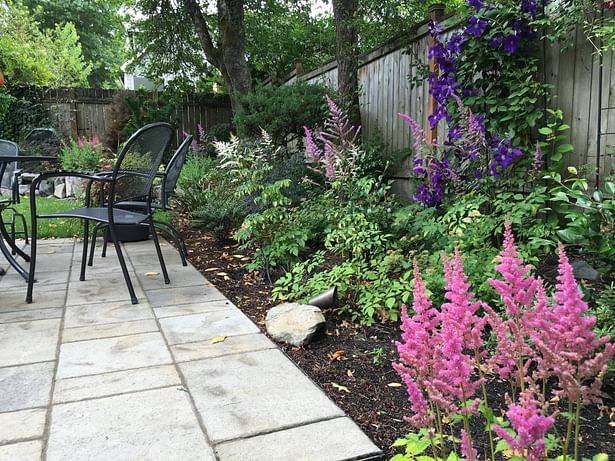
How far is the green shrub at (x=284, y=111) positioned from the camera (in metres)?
5.60

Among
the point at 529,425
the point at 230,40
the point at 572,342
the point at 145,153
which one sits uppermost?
the point at 230,40

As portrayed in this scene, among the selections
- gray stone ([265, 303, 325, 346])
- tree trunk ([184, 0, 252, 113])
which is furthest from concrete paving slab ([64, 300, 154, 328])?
tree trunk ([184, 0, 252, 113])

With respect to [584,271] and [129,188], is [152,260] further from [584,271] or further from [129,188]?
[584,271]

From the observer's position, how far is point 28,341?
2.37 m

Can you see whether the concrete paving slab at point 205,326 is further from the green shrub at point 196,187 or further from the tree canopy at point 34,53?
the tree canopy at point 34,53

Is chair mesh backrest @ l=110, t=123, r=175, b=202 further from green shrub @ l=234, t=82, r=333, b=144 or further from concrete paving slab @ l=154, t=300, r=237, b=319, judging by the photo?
green shrub @ l=234, t=82, r=333, b=144

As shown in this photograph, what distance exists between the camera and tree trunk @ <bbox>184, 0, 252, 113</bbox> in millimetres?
8469

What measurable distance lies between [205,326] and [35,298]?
1249 mm

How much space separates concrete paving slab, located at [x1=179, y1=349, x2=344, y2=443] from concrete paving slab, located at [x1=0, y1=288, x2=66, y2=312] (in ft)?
4.40

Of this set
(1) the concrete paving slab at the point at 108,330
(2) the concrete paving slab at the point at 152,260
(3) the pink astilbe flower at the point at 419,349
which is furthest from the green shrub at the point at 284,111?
(3) the pink astilbe flower at the point at 419,349

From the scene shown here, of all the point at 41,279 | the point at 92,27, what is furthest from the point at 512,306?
the point at 92,27

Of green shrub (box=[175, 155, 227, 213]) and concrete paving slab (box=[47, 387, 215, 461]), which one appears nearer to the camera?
concrete paving slab (box=[47, 387, 215, 461])

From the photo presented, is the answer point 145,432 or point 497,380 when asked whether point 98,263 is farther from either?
point 497,380

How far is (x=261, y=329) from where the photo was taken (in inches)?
100
